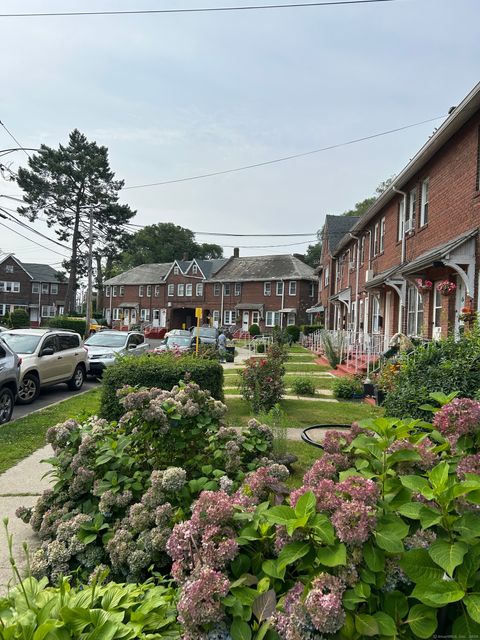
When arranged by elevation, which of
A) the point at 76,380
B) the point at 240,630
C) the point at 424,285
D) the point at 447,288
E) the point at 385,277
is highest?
the point at 385,277

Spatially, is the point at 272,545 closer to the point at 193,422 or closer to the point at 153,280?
the point at 193,422

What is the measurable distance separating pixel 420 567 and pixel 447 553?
116 mm

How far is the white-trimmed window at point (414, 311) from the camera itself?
14031 millimetres

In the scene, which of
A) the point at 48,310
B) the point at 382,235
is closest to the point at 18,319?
the point at 48,310

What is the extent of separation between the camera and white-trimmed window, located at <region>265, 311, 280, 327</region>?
51812 millimetres

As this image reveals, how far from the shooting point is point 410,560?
1.63 meters

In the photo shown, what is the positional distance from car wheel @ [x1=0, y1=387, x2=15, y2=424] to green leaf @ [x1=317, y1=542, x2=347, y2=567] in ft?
29.2

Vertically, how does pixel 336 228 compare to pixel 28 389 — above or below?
above

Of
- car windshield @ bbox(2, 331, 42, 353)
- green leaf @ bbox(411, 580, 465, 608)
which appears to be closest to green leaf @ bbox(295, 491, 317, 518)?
green leaf @ bbox(411, 580, 465, 608)

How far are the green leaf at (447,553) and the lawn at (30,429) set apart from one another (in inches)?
140

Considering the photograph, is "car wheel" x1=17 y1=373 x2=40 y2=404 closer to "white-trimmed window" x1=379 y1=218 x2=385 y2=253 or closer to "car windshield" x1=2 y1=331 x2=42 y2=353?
"car windshield" x1=2 y1=331 x2=42 y2=353

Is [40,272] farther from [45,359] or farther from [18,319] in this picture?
[45,359]

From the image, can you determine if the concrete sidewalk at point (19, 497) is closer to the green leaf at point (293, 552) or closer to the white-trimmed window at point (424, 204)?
the green leaf at point (293, 552)

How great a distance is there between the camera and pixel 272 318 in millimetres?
52094
